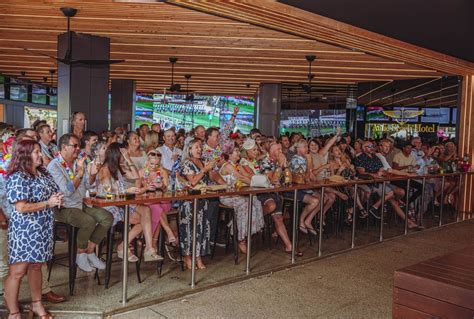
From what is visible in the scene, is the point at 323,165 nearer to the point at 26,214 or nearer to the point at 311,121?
the point at 26,214

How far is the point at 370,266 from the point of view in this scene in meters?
6.11

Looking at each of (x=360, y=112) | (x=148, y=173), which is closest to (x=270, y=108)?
(x=360, y=112)

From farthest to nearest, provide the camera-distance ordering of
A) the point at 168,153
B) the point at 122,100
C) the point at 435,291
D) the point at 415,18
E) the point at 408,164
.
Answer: the point at 122,100, the point at 408,164, the point at 415,18, the point at 168,153, the point at 435,291

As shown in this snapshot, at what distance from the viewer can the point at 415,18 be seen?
26.9ft

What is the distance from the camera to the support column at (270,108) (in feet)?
48.8

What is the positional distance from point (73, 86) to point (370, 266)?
5.16 metres

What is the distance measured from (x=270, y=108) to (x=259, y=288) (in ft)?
33.7

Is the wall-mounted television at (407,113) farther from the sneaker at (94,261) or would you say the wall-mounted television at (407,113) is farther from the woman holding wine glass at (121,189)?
the sneaker at (94,261)

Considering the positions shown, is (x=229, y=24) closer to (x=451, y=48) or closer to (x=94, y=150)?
(x=94, y=150)

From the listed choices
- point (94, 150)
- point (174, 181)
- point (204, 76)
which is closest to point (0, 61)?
point (204, 76)

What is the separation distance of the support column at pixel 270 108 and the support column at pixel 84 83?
7.43 metres

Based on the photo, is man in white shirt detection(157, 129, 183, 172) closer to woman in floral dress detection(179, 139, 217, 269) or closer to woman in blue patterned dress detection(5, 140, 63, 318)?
woman in floral dress detection(179, 139, 217, 269)

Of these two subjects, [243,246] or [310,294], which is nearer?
[310,294]

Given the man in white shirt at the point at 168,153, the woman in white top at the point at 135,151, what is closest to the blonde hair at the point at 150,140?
the man in white shirt at the point at 168,153
